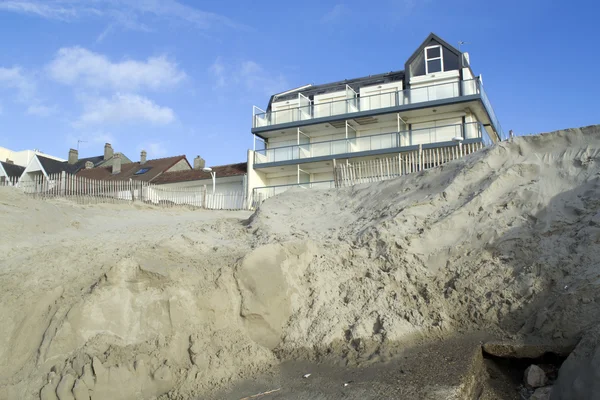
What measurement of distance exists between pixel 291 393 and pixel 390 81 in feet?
96.9

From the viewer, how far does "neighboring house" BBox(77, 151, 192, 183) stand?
3812 centimetres

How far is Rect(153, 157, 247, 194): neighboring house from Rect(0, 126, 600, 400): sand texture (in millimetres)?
23071

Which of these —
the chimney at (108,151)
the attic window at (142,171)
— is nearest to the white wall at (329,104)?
the attic window at (142,171)

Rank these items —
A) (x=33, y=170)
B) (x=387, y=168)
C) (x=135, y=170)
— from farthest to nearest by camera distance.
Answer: (x=135, y=170)
(x=33, y=170)
(x=387, y=168)

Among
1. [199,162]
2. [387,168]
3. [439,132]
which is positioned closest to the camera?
[387,168]

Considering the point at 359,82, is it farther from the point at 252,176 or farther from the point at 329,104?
the point at 252,176

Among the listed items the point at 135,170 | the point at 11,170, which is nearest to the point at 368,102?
the point at 135,170

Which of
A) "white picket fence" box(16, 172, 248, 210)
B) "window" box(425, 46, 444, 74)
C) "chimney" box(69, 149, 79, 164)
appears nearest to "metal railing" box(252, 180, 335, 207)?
A: "white picket fence" box(16, 172, 248, 210)

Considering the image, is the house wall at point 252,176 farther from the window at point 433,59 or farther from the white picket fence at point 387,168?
the white picket fence at point 387,168

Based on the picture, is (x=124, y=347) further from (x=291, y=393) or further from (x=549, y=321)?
(x=549, y=321)

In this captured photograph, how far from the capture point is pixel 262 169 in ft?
109

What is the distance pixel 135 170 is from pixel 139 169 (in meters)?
0.49

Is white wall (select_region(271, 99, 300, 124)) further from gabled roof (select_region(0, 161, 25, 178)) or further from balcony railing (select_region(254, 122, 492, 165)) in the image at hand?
gabled roof (select_region(0, 161, 25, 178))

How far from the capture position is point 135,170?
4016cm
